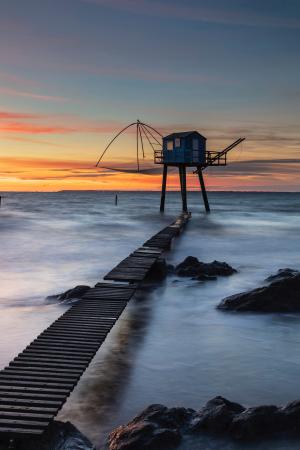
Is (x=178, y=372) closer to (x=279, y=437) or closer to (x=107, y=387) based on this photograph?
(x=107, y=387)

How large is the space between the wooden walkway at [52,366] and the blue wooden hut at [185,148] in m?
39.4

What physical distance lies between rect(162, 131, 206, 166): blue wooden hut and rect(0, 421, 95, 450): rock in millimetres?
46446

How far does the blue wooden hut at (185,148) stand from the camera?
52.4 m

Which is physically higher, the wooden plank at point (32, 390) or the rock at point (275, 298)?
the wooden plank at point (32, 390)

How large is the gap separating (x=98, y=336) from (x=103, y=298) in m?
3.68

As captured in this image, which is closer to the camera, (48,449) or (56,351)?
(48,449)

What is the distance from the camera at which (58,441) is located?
6.64 metres

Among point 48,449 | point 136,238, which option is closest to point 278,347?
point 48,449

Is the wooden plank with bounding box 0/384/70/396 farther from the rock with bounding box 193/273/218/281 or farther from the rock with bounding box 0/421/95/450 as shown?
the rock with bounding box 193/273/218/281

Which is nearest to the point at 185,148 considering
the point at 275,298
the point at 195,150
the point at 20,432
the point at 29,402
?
the point at 195,150

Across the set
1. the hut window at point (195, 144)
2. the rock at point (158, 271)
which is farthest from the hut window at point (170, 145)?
the rock at point (158, 271)

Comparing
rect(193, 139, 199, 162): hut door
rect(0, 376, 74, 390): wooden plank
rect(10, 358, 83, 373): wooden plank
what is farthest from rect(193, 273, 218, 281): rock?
rect(193, 139, 199, 162): hut door

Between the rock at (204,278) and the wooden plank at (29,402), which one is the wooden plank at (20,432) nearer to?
the wooden plank at (29,402)

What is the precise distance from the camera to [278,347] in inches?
496
